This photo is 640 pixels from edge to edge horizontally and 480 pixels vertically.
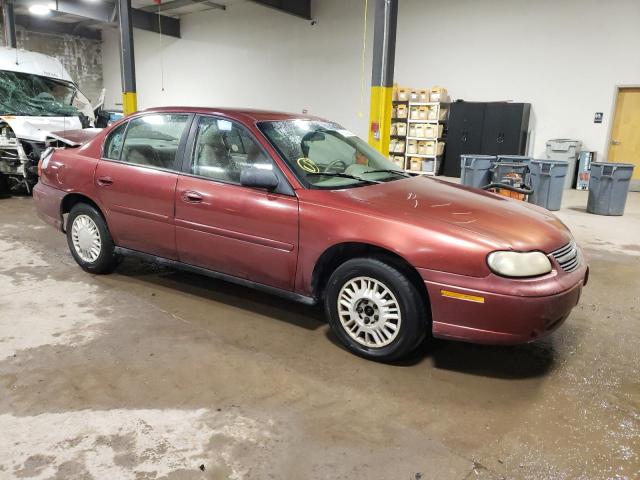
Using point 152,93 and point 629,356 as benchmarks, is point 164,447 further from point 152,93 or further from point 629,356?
point 152,93

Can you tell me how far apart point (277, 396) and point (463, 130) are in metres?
10.5

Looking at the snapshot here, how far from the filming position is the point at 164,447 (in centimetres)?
202

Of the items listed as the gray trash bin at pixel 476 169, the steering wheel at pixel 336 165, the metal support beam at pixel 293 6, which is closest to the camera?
the steering wheel at pixel 336 165

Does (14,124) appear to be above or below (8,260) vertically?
A: above

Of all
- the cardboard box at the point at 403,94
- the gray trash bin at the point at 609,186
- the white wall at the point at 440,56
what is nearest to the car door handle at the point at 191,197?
the white wall at the point at 440,56

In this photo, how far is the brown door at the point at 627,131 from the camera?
10297mm

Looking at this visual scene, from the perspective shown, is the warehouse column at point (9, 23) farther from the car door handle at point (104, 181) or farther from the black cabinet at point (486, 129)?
the car door handle at point (104, 181)

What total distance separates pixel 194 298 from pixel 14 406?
1494 mm

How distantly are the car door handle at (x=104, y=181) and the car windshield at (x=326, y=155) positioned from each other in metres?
1.36

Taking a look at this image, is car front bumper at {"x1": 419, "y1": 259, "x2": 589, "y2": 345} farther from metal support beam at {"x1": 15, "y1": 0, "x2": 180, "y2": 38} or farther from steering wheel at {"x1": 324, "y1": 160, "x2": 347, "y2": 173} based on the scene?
metal support beam at {"x1": 15, "y1": 0, "x2": 180, "y2": 38}

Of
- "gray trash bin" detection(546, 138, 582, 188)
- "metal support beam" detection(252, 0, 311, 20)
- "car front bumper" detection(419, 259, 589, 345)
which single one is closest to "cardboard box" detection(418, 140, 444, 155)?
"gray trash bin" detection(546, 138, 582, 188)

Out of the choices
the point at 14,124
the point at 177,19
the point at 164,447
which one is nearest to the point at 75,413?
the point at 164,447

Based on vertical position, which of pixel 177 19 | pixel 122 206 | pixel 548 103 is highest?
pixel 177 19

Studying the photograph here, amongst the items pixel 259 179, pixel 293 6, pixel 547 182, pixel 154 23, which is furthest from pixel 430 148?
pixel 154 23
